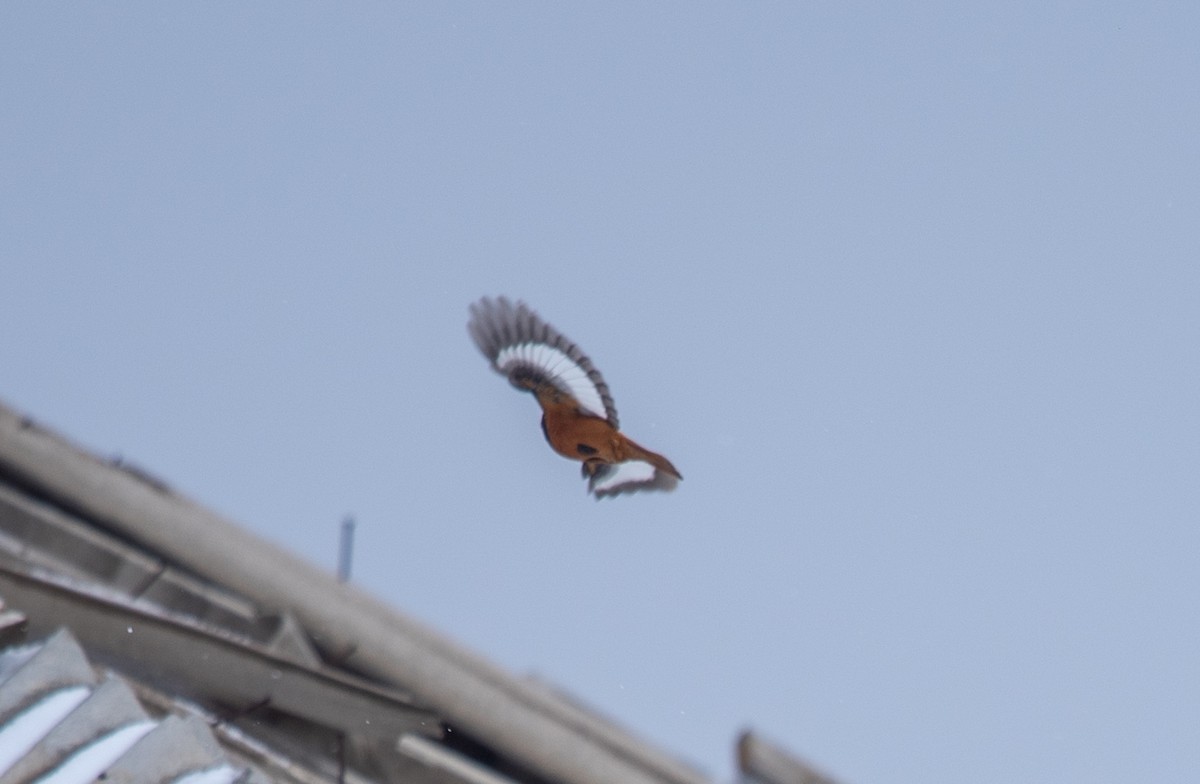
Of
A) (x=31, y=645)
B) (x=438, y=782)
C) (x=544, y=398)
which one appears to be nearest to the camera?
(x=31, y=645)

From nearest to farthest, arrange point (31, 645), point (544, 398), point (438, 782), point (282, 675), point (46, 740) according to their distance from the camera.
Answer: point (46, 740), point (31, 645), point (282, 675), point (438, 782), point (544, 398)

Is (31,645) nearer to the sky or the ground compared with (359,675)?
nearer to the ground

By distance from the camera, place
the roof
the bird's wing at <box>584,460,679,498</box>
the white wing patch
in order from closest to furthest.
A: the roof
the white wing patch
the bird's wing at <box>584,460,679,498</box>

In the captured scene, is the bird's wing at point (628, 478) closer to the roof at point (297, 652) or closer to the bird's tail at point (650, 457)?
the bird's tail at point (650, 457)

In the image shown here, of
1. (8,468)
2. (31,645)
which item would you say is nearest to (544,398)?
(8,468)

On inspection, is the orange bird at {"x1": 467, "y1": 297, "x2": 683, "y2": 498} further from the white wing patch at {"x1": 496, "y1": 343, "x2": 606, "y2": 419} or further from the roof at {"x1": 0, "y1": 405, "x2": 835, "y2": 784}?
the roof at {"x1": 0, "y1": 405, "x2": 835, "y2": 784}

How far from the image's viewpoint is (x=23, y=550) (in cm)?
682

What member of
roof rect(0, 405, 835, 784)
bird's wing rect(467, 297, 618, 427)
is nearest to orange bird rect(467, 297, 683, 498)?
bird's wing rect(467, 297, 618, 427)

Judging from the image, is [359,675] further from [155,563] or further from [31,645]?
[31,645]

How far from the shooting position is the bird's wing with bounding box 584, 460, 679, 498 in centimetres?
945

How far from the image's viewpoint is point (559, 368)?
9.16 m

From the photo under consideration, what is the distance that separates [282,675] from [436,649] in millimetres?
1021

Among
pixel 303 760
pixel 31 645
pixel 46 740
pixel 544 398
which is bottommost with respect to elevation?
pixel 46 740

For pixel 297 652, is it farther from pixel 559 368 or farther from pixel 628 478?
pixel 628 478
